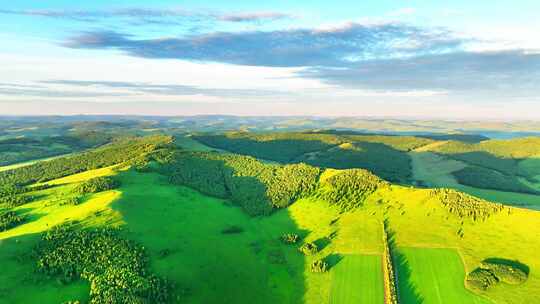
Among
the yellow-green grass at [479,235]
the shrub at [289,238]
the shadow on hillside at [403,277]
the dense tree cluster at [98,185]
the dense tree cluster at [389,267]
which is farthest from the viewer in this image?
the dense tree cluster at [98,185]

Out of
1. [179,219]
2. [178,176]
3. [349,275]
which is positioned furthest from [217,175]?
[349,275]

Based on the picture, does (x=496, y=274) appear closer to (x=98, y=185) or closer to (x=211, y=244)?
(x=211, y=244)

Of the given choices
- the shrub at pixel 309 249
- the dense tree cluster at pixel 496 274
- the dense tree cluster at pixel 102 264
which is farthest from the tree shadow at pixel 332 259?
the dense tree cluster at pixel 102 264

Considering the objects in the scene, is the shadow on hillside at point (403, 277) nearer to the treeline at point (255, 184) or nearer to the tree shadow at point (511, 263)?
the tree shadow at point (511, 263)

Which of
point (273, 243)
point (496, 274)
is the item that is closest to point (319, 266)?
point (273, 243)

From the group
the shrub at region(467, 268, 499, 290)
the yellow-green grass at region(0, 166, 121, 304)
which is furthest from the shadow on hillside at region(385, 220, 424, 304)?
the yellow-green grass at region(0, 166, 121, 304)

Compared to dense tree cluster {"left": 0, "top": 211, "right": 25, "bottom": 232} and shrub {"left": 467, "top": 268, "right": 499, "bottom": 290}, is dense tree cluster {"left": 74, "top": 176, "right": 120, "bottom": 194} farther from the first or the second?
shrub {"left": 467, "top": 268, "right": 499, "bottom": 290}
